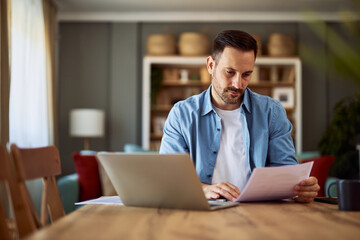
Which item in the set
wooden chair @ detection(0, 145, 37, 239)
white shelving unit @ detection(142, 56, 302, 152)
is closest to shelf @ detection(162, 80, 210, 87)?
white shelving unit @ detection(142, 56, 302, 152)

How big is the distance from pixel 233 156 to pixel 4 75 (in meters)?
2.68

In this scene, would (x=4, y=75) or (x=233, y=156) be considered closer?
(x=233, y=156)

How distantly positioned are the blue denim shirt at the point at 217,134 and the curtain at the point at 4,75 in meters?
2.38

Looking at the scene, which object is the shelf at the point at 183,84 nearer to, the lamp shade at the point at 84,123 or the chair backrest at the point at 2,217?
the lamp shade at the point at 84,123

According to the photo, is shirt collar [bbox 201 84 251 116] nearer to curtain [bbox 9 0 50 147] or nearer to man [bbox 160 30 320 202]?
man [bbox 160 30 320 202]

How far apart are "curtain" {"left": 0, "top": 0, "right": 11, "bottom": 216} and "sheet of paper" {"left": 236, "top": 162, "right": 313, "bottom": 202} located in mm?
2931

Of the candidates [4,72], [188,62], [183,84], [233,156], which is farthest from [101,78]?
[233,156]

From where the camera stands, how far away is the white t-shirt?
1889mm

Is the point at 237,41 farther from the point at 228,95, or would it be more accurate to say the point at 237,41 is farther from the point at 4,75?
the point at 4,75

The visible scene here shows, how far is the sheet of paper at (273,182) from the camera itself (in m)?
1.35

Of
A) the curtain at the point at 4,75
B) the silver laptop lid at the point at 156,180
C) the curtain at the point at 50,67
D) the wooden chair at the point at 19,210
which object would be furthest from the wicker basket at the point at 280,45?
the wooden chair at the point at 19,210

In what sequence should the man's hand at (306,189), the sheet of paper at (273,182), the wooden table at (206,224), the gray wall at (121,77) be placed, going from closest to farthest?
1. the wooden table at (206,224)
2. the sheet of paper at (273,182)
3. the man's hand at (306,189)
4. the gray wall at (121,77)

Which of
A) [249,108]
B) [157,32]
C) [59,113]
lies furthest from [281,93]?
[249,108]

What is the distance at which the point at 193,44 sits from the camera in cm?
590
